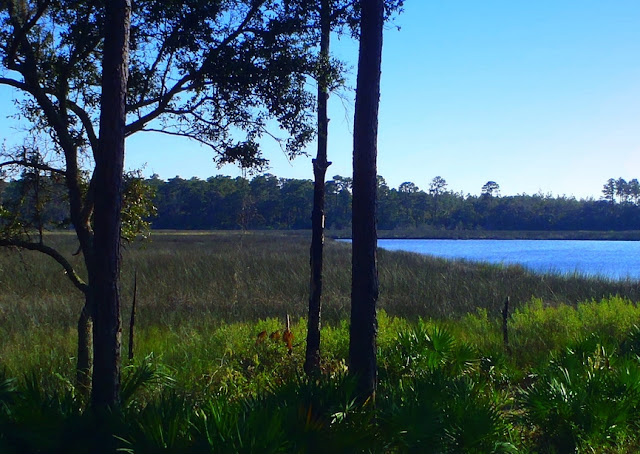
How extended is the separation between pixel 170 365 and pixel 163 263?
54.4 feet

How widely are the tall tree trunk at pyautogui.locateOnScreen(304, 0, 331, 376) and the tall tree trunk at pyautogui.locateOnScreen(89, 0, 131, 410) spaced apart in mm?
3186

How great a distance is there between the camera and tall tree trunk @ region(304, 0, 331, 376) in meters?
8.27

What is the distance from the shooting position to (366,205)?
654 cm

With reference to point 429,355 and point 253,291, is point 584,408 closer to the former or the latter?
point 429,355

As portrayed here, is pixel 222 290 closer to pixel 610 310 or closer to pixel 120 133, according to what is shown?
pixel 610 310

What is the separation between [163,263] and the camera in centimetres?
2462

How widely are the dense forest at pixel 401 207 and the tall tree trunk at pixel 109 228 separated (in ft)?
155

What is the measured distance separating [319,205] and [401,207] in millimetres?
95951

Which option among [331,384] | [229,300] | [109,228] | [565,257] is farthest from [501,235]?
[109,228]

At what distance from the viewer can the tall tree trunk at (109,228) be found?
5.25m

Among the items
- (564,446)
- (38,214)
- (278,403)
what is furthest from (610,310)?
(38,214)

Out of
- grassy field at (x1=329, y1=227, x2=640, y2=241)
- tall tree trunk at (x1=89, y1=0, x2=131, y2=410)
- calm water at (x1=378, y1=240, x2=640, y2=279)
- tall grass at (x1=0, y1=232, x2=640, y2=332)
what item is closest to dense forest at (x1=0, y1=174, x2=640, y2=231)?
grassy field at (x1=329, y1=227, x2=640, y2=241)

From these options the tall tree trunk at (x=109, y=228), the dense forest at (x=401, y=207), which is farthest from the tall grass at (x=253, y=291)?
the dense forest at (x=401, y=207)

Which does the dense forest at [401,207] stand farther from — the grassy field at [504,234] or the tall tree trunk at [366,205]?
the tall tree trunk at [366,205]
